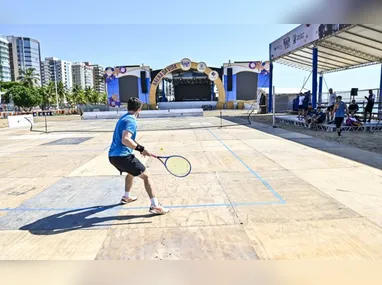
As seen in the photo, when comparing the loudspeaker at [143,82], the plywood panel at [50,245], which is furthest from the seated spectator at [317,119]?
the loudspeaker at [143,82]

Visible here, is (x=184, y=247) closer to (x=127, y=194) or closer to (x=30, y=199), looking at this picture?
(x=127, y=194)

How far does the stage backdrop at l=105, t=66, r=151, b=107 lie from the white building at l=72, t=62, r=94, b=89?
115910 millimetres

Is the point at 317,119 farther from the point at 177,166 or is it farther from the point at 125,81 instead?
the point at 125,81

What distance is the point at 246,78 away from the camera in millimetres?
54906

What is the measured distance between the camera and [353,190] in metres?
5.52

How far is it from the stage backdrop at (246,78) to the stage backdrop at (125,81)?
1505cm

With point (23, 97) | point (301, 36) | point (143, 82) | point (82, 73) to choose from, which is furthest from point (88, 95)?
point (301, 36)

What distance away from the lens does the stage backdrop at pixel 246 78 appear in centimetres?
5358

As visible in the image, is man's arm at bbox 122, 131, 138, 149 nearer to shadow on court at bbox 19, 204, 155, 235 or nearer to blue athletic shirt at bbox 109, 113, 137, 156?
blue athletic shirt at bbox 109, 113, 137, 156

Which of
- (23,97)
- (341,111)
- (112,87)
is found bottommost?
(341,111)

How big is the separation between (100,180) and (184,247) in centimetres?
372

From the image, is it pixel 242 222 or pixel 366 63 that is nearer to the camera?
pixel 242 222

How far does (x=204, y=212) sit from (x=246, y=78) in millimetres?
52991

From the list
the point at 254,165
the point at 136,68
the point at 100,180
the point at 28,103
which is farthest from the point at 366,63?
the point at 28,103
